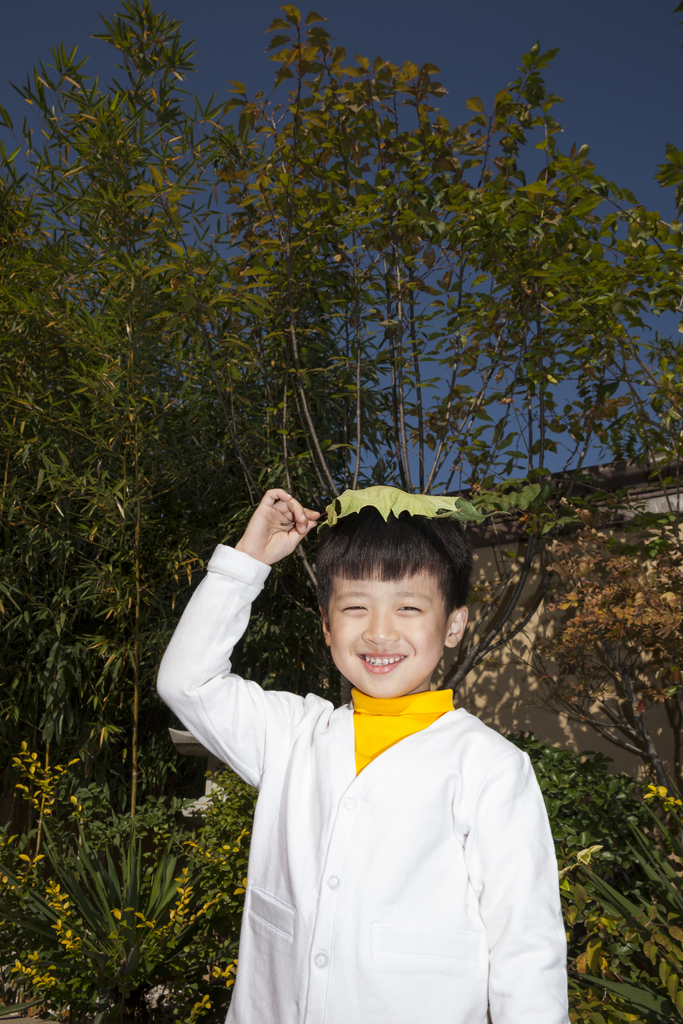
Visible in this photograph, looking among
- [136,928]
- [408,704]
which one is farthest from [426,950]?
[136,928]

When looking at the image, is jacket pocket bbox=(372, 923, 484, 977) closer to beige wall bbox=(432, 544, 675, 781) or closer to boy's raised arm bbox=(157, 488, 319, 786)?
boy's raised arm bbox=(157, 488, 319, 786)

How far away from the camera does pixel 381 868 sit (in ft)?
3.63

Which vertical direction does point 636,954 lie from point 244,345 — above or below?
below

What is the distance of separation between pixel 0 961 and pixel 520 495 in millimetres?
2564

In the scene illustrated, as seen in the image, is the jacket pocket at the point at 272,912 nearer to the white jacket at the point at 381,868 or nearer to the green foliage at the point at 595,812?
the white jacket at the point at 381,868

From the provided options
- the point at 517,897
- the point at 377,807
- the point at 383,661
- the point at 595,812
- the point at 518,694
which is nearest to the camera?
the point at 517,897

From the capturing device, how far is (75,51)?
11.3ft

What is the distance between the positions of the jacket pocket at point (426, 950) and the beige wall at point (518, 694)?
2.95 metres

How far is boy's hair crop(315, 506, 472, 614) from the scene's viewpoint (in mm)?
1291

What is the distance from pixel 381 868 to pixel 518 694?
3.28 meters

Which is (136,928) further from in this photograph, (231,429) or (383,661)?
(231,429)

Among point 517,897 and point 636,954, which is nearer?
point 517,897

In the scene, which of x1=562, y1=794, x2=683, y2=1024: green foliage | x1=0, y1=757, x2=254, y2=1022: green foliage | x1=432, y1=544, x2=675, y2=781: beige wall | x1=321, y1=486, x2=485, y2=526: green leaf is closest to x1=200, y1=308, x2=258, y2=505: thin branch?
x1=0, y1=757, x2=254, y2=1022: green foliage

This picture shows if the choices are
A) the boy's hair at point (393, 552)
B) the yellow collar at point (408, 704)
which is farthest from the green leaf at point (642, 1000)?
the boy's hair at point (393, 552)
